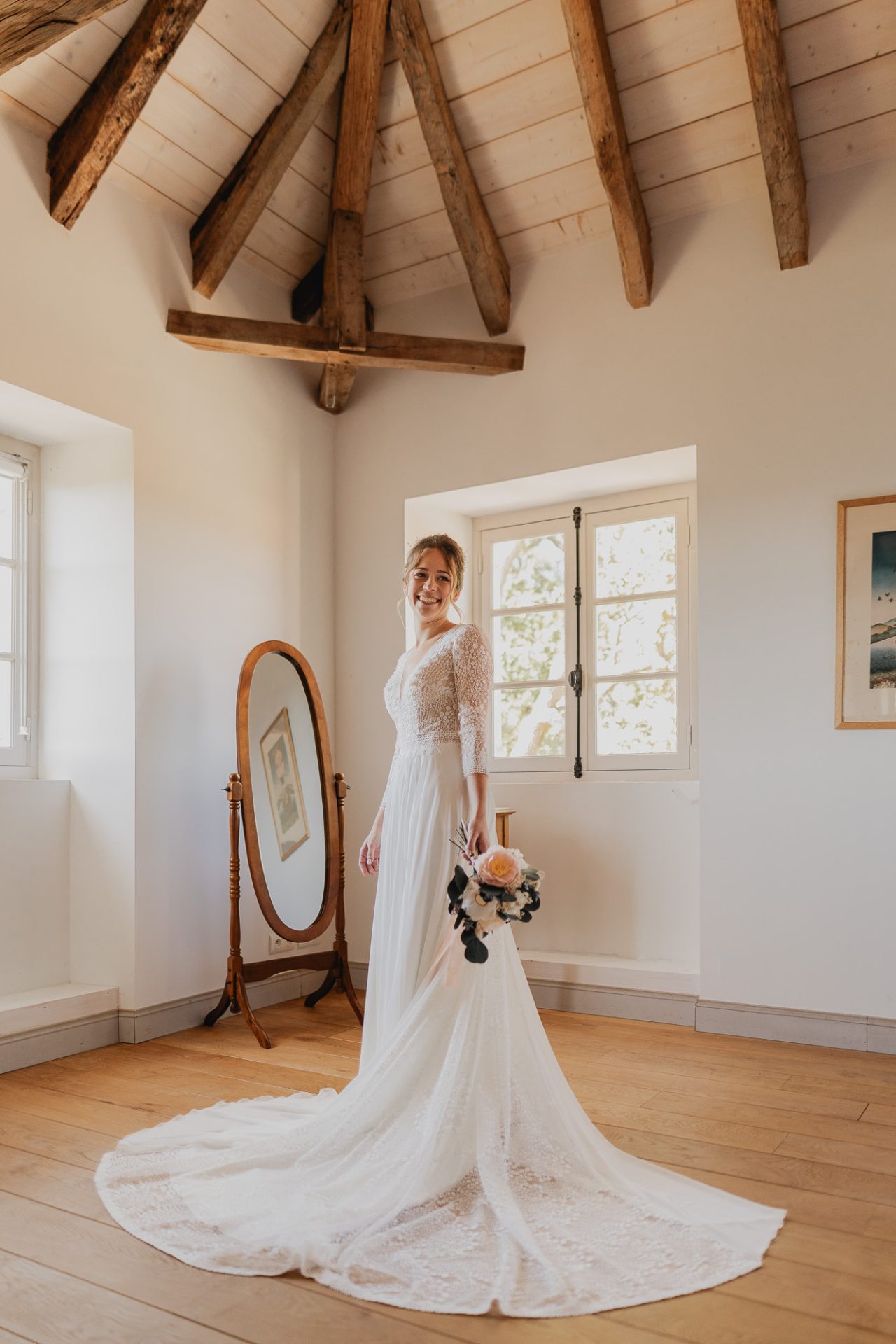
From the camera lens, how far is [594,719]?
16.4 feet

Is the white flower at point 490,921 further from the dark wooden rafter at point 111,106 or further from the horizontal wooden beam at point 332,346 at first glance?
the dark wooden rafter at point 111,106

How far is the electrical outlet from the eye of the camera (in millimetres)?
4707

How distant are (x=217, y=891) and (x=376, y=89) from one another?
3359 mm

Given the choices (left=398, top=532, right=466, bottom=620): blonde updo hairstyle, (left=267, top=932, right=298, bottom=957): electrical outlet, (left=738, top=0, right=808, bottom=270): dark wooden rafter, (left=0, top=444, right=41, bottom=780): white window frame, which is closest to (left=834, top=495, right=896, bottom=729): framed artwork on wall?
(left=738, top=0, right=808, bottom=270): dark wooden rafter

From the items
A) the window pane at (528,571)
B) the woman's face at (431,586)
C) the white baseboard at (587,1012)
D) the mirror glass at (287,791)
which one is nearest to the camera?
the woman's face at (431,586)

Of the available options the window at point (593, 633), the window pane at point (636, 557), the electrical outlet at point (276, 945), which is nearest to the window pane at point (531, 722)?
the window at point (593, 633)

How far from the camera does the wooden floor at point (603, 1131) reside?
6.29 feet

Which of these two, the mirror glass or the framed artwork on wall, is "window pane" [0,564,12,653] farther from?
the framed artwork on wall

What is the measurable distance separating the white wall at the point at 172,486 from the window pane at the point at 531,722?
1137 mm

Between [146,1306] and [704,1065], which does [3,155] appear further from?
[704,1065]

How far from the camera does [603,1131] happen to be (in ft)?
9.82

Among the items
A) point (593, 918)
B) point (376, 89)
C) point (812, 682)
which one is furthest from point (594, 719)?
point (376, 89)

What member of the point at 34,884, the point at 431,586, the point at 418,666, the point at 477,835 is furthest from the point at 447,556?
the point at 34,884

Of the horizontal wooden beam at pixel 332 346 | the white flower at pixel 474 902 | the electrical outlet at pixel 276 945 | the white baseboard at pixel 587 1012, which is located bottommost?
the white baseboard at pixel 587 1012
